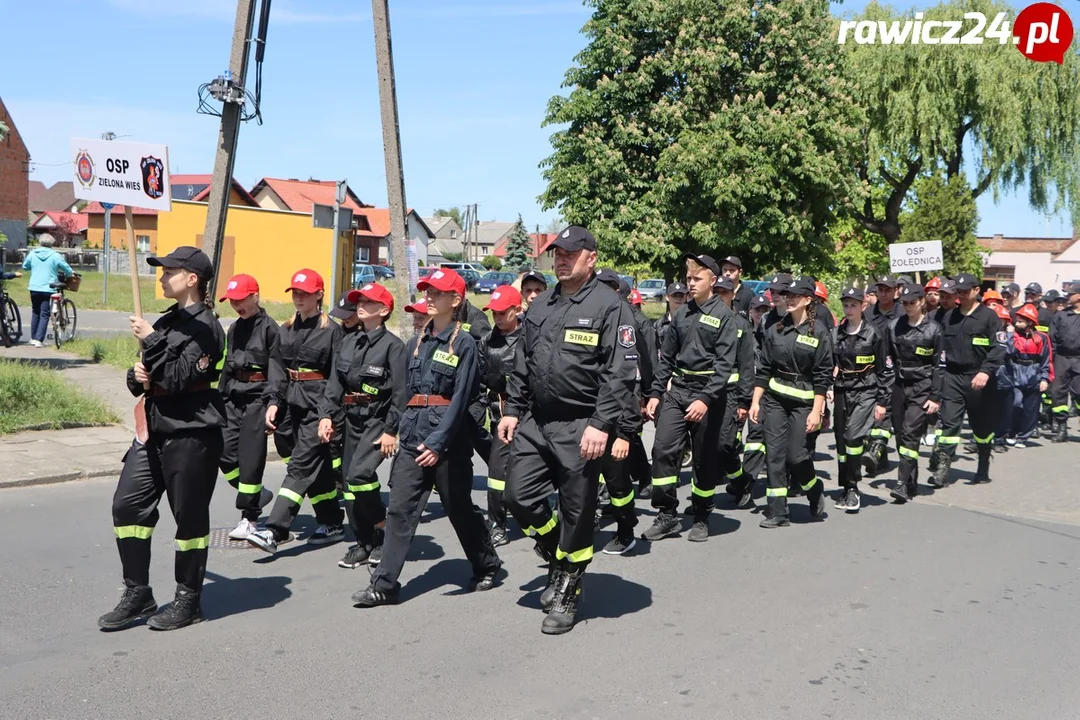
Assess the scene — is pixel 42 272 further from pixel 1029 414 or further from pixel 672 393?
pixel 1029 414

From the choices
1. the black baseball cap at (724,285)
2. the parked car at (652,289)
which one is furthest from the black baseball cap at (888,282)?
the parked car at (652,289)

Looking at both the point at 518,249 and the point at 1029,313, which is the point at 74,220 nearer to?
the point at 518,249

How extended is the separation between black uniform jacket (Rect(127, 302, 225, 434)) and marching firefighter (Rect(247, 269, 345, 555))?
1643mm

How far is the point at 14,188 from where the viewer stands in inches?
2406

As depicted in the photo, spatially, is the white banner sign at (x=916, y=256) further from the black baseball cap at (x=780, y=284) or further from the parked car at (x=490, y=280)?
the parked car at (x=490, y=280)

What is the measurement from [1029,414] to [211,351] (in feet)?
38.9

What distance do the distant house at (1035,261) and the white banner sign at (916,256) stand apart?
218ft

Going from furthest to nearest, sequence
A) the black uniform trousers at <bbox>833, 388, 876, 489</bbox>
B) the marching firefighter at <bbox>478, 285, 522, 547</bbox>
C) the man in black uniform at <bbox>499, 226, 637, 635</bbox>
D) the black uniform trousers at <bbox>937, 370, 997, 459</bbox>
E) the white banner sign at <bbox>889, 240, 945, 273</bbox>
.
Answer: the white banner sign at <bbox>889, 240, 945, 273</bbox> < the black uniform trousers at <bbox>937, 370, 997, 459</bbox> < the black uniform trousers at <bbox>833, 388, 876, 489</bbox> < the marching firefighter at <bbox>478, 285, 522, 547</bbox> < the man in black uniform at <bbox>499, 226, 637, 635</bbox>

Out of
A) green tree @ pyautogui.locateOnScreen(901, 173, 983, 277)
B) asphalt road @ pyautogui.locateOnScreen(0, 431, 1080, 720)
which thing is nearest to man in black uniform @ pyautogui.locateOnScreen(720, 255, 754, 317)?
asphalt road @ pyautogui.locateOnScreen(0, 431, 1080, 720)

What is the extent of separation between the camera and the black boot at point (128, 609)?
535 centimetres

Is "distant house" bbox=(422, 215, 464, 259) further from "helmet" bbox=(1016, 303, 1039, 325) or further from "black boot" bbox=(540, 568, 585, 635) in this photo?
"black boot" bbox=(540, 568, 585, 635)

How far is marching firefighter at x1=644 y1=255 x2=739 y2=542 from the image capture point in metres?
7.66

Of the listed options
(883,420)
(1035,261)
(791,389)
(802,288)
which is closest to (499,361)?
(791,389)

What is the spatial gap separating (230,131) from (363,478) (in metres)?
7.51
